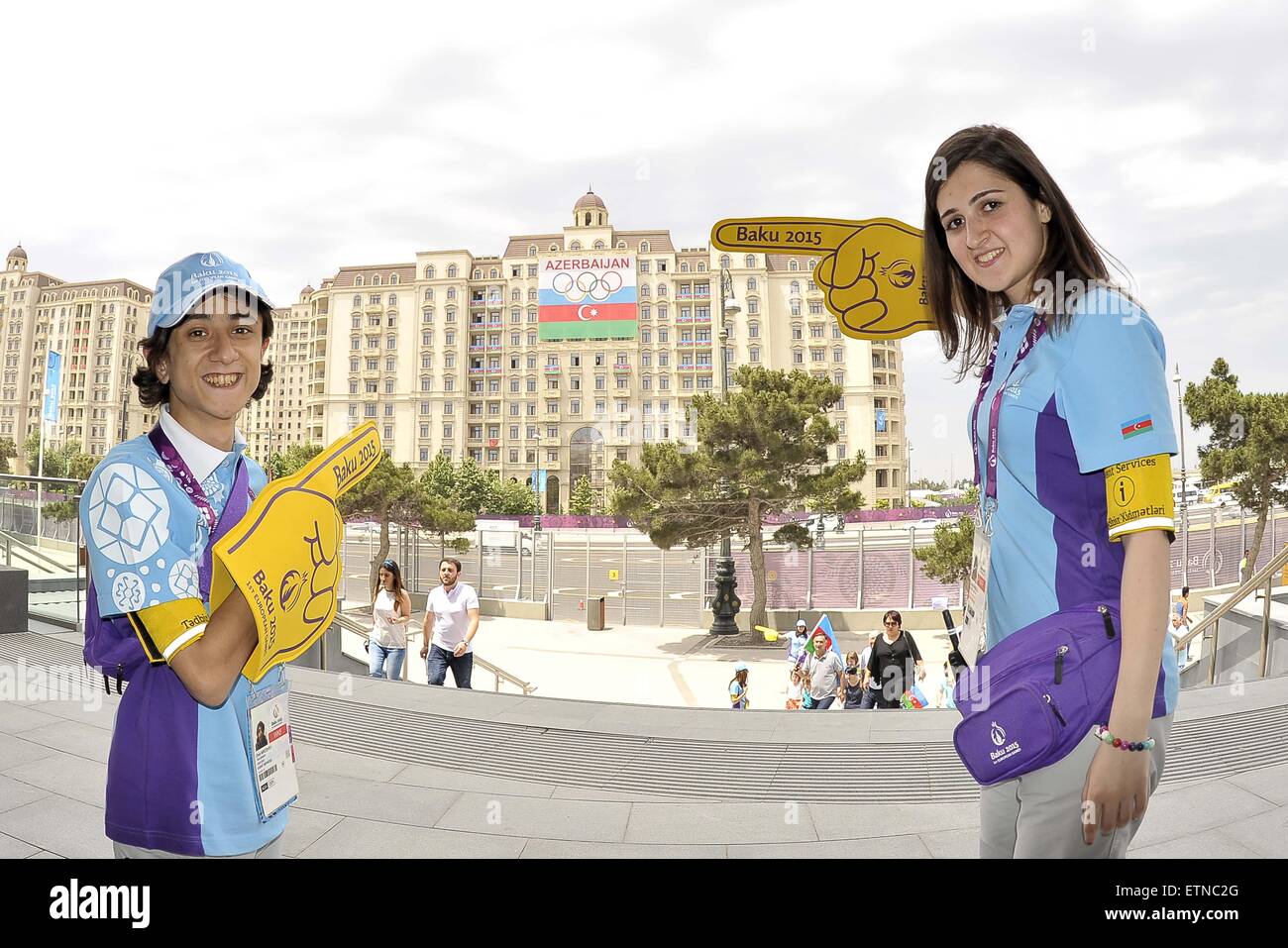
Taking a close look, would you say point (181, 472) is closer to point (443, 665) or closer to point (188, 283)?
point (188, 283)

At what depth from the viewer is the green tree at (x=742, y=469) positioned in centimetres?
1920

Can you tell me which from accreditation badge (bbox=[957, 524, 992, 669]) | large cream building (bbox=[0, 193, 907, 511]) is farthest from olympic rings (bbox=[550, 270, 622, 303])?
accreditation badge (bbox=[957, 524, 992, 669])

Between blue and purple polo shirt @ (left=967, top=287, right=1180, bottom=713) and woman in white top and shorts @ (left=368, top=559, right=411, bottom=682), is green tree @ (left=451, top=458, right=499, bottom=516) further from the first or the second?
blue and purple polo shirt @ (left=967, top=287, right=1180, bottom=713)

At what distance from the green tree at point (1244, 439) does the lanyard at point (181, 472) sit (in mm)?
24008

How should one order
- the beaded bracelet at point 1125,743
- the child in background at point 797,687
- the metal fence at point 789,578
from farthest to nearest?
the metal fence at point 789,578
the child in background at point 797,687
the beaded bracelet at point 1125,743

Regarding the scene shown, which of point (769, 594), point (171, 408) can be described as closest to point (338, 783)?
point (171, 408)

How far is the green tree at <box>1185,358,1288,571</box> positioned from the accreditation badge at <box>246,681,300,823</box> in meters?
23.9

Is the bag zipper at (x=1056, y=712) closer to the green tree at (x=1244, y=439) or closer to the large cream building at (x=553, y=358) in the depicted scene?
the green tree at (x=1244, y=439)

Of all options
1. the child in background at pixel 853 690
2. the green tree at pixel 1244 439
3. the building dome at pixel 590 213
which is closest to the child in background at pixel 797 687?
the child in background at pixel 853 690

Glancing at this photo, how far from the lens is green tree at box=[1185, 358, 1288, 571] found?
65.6 ft

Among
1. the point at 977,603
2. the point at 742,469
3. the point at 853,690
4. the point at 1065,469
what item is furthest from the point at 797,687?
the point at 742,469

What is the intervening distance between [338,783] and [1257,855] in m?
3.52
